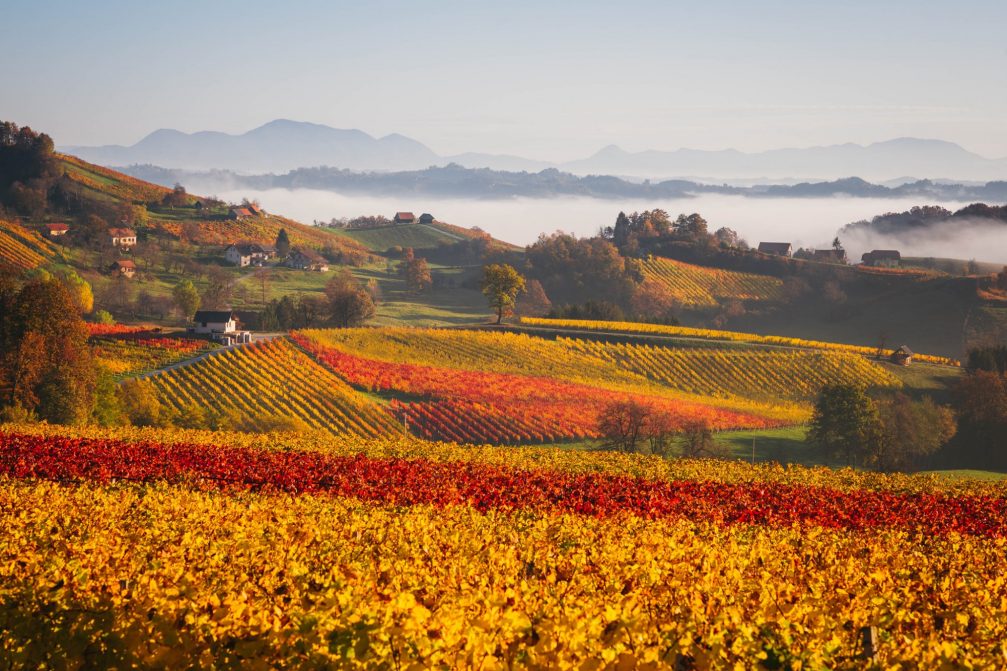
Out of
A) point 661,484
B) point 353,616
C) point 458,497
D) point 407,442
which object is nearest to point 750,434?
point 407,442

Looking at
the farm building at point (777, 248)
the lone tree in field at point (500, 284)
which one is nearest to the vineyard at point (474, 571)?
the lone tree in field at point (500, 284)

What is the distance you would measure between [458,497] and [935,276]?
146149 mm

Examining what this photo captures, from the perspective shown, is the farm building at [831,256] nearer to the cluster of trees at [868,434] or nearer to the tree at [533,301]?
the tree at [533,301]

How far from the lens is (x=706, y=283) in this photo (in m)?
158

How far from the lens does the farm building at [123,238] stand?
159 metres

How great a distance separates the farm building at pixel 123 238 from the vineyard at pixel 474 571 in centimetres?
14696

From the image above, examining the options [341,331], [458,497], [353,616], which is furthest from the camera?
[341,331]

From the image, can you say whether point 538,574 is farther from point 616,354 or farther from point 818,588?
point 616,354

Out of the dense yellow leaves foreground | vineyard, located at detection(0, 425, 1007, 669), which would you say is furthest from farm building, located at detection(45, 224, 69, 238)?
the dense yellow leaves foreground

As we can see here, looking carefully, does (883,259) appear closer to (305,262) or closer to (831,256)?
(831,256)

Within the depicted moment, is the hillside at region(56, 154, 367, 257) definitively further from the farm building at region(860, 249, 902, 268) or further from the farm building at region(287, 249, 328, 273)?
the farm building at region(860, 249, 902, 268)

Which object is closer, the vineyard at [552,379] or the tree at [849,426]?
the tree at [849,426]

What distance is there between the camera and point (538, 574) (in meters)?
13.0

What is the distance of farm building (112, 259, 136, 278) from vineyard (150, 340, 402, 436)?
7097 cm
